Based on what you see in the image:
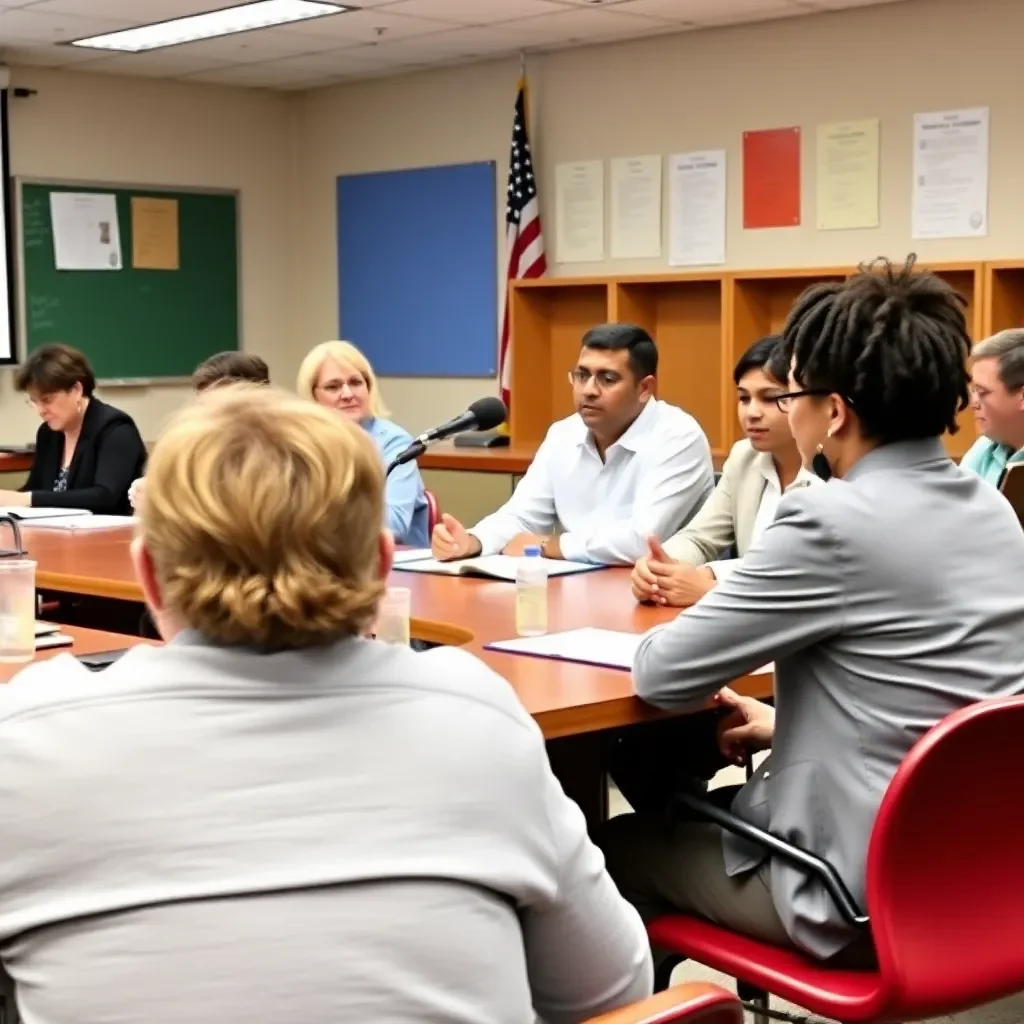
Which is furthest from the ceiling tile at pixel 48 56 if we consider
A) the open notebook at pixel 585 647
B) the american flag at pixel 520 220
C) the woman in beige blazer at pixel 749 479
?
the open notebook at pixel 585 647

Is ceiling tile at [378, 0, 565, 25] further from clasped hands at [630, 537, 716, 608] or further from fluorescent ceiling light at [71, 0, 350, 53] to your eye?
clasped hands at [630, 537, 716, 608]

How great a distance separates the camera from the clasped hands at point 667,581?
2.88 meters

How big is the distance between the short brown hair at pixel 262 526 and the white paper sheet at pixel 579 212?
5.69 m

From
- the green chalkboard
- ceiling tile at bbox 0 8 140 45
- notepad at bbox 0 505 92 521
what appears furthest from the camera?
the green chalkboard

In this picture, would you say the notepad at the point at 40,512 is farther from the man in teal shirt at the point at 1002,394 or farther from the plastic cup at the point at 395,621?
the man in teal shirt at the point at 1002,394

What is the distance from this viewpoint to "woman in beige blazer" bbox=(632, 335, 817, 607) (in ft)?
10.6

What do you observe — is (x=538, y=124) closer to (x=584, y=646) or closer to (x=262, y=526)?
(x=584, y=646)

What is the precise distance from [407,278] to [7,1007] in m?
6.35

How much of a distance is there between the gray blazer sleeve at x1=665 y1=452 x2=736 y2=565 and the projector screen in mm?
4313

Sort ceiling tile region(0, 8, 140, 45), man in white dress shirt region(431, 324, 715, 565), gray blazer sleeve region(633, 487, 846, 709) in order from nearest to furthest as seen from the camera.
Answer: gray blazer sleeve region(633, 487, 846, 709), man in white dress shirt region(431, 324, 715, 565), ceiling tile region(0, 8, 140, 45)

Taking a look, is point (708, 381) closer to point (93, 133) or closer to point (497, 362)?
point (497, 362)

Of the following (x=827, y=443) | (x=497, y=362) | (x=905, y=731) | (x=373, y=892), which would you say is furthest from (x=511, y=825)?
(x=497, y=362)

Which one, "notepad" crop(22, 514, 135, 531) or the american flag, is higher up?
the american flag

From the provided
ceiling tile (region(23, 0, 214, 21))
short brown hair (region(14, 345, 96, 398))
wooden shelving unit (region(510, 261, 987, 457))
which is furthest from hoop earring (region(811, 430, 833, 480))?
ceiling tile (region(23, 0, 214, 21))
